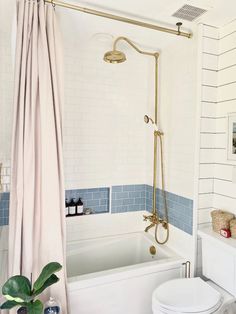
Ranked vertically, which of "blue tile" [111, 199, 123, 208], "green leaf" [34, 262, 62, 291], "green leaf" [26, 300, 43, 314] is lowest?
"green leaf" [26, 300, 43, 314]

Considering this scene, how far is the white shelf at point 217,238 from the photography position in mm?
1680

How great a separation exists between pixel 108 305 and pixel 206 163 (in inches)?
51.9

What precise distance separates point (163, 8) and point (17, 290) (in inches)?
79.3

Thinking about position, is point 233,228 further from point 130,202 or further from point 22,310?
point 22,310

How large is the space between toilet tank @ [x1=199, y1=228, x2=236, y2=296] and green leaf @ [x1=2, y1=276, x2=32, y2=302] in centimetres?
128

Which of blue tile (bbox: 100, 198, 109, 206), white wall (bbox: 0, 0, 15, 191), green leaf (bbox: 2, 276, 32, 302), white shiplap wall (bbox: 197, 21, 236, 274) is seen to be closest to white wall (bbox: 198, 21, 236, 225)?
white shiplap wall (bbox: 197, 21, 236, 274)

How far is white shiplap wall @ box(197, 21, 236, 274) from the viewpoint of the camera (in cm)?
191

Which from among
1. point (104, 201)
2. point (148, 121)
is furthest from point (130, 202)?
point (148, 121)

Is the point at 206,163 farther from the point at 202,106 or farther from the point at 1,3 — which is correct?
the point at 1,3

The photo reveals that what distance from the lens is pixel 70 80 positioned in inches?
93.5

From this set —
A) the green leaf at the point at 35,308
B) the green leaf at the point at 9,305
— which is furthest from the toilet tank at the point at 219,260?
the green leaf at the point at 9,305

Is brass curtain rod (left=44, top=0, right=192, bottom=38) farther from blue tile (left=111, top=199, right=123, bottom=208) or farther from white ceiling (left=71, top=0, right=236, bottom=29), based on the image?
blue tile (left=111, top=199, right=123, bottom=208)

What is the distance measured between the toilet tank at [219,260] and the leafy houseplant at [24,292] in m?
1.13

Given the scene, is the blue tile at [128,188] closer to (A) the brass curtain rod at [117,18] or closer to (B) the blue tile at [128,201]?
(B) the blue tile at [128,201]
